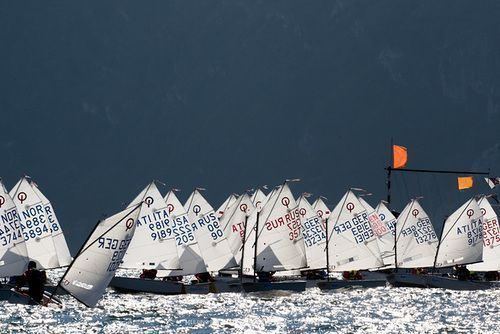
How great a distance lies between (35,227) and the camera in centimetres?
7975

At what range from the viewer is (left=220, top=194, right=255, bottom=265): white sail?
90688 millimetres

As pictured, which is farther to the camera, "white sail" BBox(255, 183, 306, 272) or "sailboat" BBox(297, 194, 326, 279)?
"sailboat" BBox(297, 194, 326, 279)

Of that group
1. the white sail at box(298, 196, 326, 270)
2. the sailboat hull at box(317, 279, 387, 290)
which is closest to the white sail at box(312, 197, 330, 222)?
the white sail at box(298, 196, 326, 270)

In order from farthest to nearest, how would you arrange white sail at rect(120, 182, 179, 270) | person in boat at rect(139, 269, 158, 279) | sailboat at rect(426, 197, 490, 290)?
sailboat at rect(426, 197, 490, 290) < person in boat at rect(139, 269, 158, 279) < white sail at rect(120, 182, 179, 270)

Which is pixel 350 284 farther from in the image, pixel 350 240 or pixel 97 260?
pixel 97 260

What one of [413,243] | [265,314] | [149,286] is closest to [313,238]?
[413,243]

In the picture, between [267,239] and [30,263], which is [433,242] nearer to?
[267,239]

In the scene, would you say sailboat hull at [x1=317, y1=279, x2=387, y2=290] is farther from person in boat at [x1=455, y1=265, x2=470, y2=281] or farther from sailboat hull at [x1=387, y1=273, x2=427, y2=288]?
person in boat at [x1=455, y1=265, x2=470, y2=281]

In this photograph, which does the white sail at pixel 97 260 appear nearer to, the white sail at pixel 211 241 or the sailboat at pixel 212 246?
the sailboat at pixel 212 246

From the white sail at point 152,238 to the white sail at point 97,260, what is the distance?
1542 centimetres

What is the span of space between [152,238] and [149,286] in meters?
3.30

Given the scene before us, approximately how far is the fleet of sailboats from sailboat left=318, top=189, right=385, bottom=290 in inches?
2.9

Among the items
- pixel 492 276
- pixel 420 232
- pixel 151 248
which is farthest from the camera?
pixel 420 232

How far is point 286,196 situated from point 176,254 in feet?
29.3
